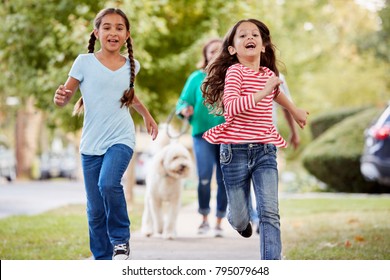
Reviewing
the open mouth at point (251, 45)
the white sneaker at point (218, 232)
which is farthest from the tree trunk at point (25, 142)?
the open mouth at point (251, 45)

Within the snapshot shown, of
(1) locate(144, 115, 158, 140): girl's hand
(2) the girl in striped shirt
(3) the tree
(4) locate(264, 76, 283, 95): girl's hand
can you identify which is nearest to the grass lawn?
(1) locate(144, 115, 158, 140): girl's hand

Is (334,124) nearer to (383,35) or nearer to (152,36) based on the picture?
(383,35)

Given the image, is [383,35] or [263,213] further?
[383,35]

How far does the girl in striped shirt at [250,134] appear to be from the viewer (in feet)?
14.5

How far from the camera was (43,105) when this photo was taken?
34.8 ft

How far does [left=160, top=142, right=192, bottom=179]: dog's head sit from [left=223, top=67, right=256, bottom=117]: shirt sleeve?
2.34 metres

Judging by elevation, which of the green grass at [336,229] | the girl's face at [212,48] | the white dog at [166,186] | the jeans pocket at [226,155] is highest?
the girl's face at [212,48]

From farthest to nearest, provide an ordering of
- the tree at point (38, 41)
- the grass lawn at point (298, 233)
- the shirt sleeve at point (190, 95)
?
the tree at point (38, 41) < the shirt sleeve at point (190, 95) < the grass lawn at point (298, 233)

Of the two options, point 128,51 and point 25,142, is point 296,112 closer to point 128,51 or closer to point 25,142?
point 128,51

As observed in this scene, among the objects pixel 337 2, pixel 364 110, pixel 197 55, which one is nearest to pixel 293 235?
pixel 197 55

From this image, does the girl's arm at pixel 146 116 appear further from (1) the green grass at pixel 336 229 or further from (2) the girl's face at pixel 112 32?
(1) the green grass at pixel 336 229

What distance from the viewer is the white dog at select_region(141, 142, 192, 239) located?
6914mm

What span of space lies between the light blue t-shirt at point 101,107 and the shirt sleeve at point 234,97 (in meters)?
0.71

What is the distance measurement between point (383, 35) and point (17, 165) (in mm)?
11530
